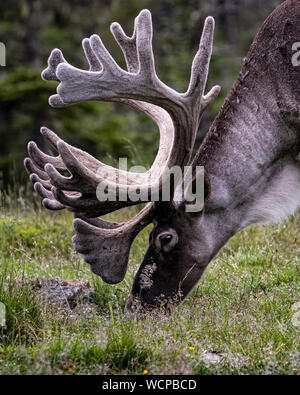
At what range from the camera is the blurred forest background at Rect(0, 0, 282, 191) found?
14.7m

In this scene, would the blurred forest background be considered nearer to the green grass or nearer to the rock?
the green grass

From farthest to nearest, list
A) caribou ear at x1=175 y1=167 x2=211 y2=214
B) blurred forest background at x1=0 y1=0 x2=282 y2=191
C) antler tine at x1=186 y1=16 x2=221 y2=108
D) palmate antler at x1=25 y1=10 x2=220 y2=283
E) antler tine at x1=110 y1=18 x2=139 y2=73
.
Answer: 1. blurred forest background at x1=0 y1=0 x2=282 y2=191
2. antler tine at x1=110 y1=18 x2=139 y2=73
3. caribou ear at x1=175 y1=167 x2=211 y2=214
4. antler tine at x1=186 y1=16 x2=221 y2=108
5. palmate antler at x1=25 y1=10 x2=220 y2=283

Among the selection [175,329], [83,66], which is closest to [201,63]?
[175,329]

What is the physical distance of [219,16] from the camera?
52.6ft

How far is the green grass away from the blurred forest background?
5.68m

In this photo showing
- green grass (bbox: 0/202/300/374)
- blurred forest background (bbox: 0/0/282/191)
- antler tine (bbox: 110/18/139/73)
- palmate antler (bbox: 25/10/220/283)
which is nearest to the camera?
green grass (bbox: 0/202/300/374)

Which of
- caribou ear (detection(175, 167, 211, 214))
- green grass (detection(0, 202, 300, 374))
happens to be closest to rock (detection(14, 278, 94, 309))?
green grass (detection(0, 202, 300, 374))

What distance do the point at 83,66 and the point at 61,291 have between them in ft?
55.6

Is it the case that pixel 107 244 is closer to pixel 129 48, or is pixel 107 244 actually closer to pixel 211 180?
pixel 211 180

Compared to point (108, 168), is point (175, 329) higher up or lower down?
lower down

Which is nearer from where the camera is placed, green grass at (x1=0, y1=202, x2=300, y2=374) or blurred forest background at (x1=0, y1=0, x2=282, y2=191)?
green grass at (x1=0, y1=202, x2=300, y2=374)

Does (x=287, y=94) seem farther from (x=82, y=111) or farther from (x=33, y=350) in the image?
(x=82, y=111)

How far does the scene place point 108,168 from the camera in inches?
223

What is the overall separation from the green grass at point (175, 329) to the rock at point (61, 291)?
112 mm
